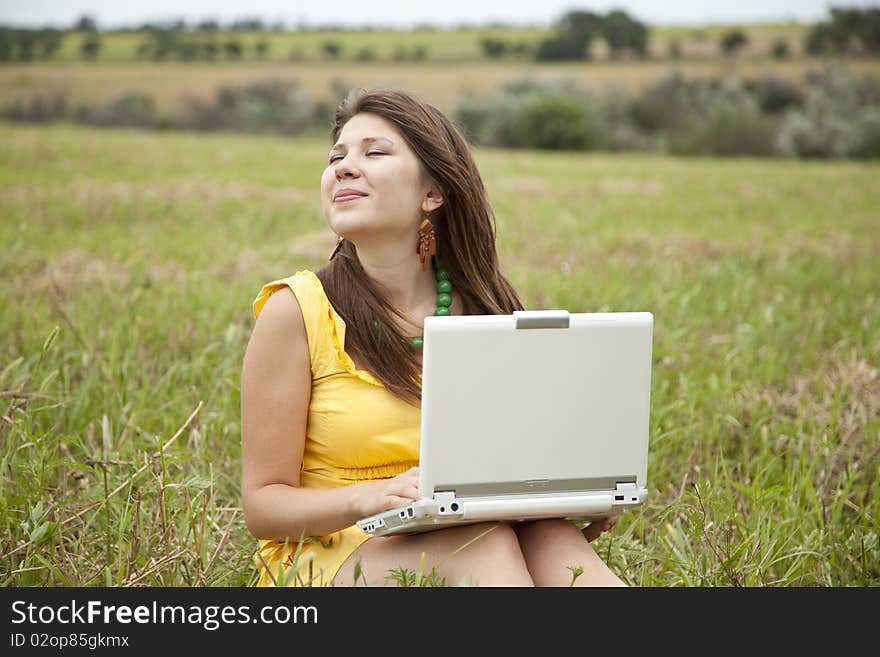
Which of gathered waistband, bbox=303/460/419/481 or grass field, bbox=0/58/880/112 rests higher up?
grass field, bbox=0/58/880/112

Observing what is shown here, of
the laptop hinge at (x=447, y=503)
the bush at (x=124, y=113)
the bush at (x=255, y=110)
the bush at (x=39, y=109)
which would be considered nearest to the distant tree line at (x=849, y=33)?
the bush at (x=255, y=110)

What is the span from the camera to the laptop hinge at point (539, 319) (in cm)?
182

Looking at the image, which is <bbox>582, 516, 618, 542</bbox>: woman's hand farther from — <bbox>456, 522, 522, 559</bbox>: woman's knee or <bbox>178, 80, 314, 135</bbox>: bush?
<bbox>178, 80, 314, 135</bbox>: bush

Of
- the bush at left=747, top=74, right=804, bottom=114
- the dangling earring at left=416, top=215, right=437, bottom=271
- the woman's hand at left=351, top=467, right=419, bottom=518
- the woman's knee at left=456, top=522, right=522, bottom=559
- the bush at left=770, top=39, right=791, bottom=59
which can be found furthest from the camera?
the bush at left=770, top=39, right=791, bottom=59

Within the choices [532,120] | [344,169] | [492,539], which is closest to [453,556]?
[492,539]

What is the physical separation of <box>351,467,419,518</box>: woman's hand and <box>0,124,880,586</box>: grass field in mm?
454

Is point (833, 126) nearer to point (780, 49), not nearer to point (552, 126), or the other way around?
point (552, 126)

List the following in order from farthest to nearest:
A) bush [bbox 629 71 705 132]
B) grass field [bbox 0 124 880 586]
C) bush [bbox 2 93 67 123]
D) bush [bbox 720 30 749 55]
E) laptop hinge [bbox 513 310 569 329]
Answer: bush [bbox 720 30 749 55] → bush [bbox 629 71 705 132] → bush [bbox 2 93 67 123] → grass field [bbox 0 124 880 586] → laptop hinge [bbox 513 310 569 329]

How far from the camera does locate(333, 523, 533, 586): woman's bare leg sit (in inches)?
79.9

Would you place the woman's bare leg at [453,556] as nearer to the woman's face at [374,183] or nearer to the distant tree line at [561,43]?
the woman's face at [374,183]

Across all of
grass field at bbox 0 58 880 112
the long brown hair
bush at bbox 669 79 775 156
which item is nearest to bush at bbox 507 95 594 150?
grass field at bbox 0 58 880 112

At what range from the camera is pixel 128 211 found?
27.2ft

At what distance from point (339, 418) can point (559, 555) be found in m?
0.55
